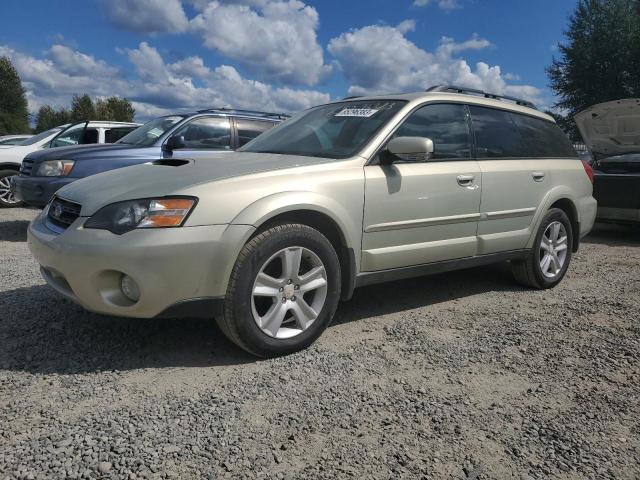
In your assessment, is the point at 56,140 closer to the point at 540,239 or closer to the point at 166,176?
the point at 166,176

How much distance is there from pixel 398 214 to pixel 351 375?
1181 mm

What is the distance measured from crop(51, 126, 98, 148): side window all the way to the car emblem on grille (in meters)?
7.58

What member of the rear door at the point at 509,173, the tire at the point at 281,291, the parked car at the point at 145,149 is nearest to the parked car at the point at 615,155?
the rear door at the point at 509,173

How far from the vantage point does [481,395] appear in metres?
2.81

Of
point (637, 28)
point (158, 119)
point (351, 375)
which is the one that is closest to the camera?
point (351, 375)

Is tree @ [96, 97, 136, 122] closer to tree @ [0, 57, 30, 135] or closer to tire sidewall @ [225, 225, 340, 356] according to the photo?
tree @ [0, 57, 30, 135]

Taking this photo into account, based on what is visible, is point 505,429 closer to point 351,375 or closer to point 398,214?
point 351,375

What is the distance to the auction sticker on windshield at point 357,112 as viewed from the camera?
3.99 meters

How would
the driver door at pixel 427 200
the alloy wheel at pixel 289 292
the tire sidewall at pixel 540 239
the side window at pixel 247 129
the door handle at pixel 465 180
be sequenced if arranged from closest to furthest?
1. the alloy wheel at pixel 289 292
2. the driver door at pixel 427 200
3. the door handle at pixel 465 180
4. the tire sidewall at pixel 540 239
5. the side window at pixel 247 129

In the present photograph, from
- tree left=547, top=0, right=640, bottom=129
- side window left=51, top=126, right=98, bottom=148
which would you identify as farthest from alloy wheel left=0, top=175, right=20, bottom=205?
tree left=547, top=0, right=640, bottom=129

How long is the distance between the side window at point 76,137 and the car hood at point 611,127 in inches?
332

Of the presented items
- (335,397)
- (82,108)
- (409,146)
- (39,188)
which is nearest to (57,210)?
(335,397)

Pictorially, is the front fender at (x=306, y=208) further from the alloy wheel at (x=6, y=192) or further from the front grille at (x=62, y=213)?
the alloy wheel at (x=6, y=192)

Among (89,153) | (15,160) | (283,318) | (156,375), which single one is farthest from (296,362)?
(15,160)
